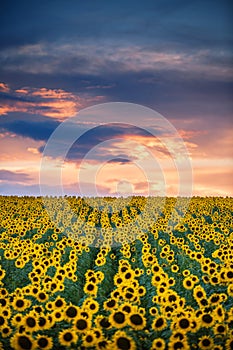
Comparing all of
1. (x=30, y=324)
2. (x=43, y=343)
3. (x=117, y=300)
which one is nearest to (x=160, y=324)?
(x=117, y=300)

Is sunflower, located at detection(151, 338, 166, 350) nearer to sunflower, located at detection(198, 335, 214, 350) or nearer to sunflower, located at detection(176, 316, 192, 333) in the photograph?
sunflower, located at detection(176, 316, 192, 333)

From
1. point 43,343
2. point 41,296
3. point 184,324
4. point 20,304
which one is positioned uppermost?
point 41,296

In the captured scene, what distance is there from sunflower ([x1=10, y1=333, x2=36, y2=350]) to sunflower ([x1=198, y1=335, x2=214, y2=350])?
266 cm

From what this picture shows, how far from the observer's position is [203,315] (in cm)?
788

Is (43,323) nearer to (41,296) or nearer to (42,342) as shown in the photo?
(42,342)

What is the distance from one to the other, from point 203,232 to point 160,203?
16.3 m

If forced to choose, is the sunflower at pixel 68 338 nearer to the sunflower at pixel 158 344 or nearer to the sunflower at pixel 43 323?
the sunflower at pixel 43 323

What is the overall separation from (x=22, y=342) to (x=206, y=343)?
2.94m

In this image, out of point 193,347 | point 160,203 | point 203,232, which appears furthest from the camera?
point 160,203

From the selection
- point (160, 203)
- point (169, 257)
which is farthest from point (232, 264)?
point (160, 203)

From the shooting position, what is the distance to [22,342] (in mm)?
7277

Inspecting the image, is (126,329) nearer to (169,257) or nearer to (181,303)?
(181,303)

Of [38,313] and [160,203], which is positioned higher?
[160,203]

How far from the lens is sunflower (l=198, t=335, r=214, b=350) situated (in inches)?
287
